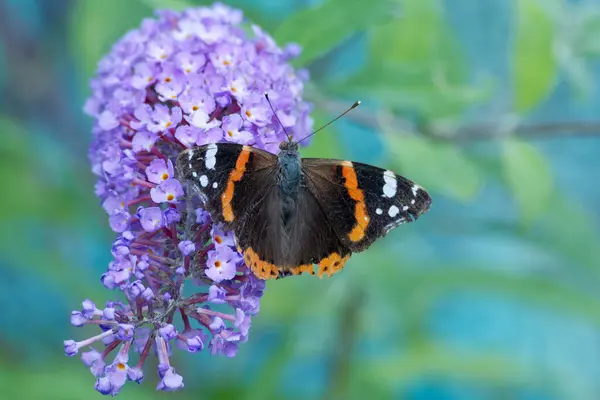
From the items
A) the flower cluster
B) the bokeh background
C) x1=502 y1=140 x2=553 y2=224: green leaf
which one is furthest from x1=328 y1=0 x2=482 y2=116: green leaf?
the flower cluster

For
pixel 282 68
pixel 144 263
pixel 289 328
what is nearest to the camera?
pixel 144 263

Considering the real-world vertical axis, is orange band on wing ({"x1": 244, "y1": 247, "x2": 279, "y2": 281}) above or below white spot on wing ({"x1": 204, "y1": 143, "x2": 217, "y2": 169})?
below

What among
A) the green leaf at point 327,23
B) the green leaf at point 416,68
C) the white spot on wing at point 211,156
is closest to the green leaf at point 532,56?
the green leaf at point 416,68

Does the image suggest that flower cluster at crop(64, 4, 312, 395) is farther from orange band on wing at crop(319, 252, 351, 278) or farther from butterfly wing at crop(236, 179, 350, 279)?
orange band on wing at crop(319, 252, 351, 278)

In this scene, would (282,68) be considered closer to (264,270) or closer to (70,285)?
(264,270)

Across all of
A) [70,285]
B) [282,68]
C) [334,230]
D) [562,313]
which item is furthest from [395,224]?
[70,285]

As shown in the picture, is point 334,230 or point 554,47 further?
point 554,47

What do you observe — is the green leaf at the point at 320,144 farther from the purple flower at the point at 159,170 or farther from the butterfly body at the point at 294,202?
the purple flower at the point at 159,170

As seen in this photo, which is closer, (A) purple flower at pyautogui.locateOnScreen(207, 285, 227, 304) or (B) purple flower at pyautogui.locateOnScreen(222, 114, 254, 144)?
(A) purple flower at pyautogui.locateOnScreen(207, 285, 227, 304)

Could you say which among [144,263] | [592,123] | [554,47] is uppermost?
[554,47]
